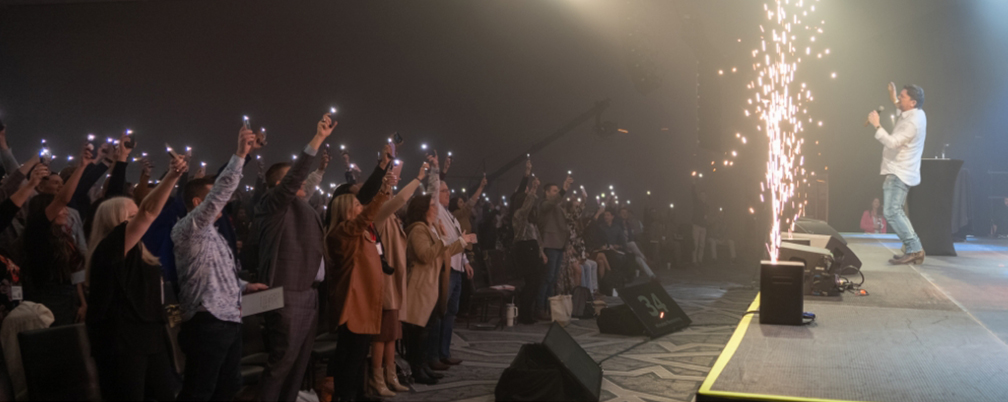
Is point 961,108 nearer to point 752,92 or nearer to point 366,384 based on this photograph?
point 752,92

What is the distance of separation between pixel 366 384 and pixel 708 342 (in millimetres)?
3604

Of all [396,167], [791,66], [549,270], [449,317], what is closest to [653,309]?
[549,270]

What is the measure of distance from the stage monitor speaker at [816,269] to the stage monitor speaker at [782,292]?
126 centimetres

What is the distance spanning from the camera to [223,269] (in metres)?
3.38

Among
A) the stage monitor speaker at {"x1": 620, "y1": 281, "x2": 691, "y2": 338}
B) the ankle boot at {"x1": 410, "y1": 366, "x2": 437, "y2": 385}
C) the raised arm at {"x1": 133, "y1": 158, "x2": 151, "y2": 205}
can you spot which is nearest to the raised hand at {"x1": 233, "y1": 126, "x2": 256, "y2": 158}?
the raised arm at {"x1": 133, "y1": 158, "x2": 151, "y2": 205}

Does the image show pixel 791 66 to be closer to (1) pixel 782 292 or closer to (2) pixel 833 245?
(2) pixel 833 245

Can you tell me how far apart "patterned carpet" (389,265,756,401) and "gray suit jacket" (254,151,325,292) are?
4.43ft

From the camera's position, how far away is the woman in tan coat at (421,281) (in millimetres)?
5172

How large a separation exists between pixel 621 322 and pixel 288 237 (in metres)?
4.35

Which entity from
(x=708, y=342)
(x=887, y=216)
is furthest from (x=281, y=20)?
(x=887, y=216)

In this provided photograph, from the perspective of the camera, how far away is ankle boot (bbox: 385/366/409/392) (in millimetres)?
4938

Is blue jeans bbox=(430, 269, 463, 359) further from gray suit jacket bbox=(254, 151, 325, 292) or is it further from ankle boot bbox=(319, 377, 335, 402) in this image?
gray suit jacket bbox=(254, 151, 325, 292)

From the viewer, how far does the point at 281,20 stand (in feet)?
39.0

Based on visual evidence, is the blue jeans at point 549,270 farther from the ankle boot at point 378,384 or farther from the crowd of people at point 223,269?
the ankle boot at point 378,384
